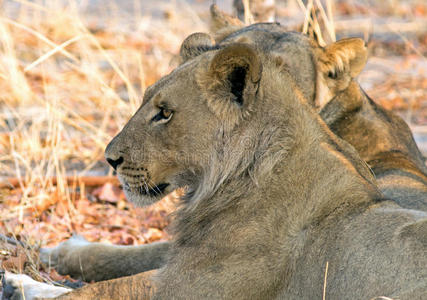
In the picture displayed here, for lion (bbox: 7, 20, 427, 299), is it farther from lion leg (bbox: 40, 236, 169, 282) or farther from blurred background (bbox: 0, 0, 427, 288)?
blurred background (bbox: 0, 0, 427, 288)

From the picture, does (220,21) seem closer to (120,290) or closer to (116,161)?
(116,161)

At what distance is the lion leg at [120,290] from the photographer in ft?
13.1

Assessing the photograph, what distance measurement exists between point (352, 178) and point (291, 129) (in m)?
0.38

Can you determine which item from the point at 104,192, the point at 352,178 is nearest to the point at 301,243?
the point at 352,178

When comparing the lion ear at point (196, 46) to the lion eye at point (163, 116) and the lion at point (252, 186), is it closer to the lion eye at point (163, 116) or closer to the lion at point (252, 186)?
the lion at point (252, 186)

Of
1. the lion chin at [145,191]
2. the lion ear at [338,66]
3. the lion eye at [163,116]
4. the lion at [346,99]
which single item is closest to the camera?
the lion eye at [163,116]

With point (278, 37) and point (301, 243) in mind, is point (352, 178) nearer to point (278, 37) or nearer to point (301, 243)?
point (301, 243)

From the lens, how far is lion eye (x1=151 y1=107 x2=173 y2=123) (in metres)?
3.71

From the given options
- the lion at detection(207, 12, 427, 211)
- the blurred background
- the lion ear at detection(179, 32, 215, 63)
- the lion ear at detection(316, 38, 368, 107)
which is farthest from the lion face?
the lion ear at detection(316, 38, 368, 107)

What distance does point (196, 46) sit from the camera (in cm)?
413

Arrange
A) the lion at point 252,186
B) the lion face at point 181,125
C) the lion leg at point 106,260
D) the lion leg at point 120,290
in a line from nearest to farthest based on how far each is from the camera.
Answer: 1. the lion at point 252,186
2. the lion face at point 181,125
3. the lion leg at point 120,290
4. the lion leg at point 106,260

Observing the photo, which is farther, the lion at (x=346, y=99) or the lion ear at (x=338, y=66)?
the lion ear at (x=338, y=66)

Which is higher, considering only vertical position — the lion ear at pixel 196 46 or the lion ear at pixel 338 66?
the lion ear at pixel 196 46

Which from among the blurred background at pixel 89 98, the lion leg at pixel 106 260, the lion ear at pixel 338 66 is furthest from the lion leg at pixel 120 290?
the lion ear at pixel 338 66
